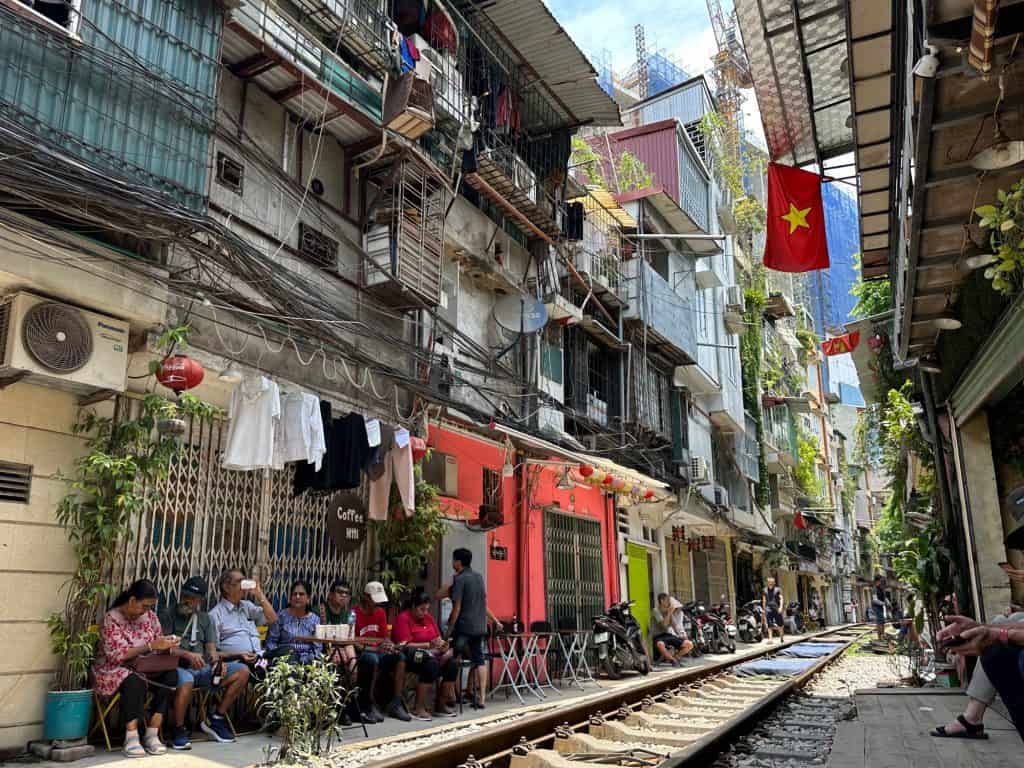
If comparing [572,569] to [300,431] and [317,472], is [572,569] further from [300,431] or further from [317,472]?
[300,431]

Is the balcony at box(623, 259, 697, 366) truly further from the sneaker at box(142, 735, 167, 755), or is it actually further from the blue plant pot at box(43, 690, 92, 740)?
the blue plant pot at box(43, 690, 92, 740)

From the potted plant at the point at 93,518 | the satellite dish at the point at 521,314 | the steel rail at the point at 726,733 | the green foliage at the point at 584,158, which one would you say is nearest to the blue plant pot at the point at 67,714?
the potted plant at the point at 93,518

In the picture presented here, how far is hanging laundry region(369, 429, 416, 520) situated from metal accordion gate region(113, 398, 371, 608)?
66cm

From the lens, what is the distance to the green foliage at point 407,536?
415 inches

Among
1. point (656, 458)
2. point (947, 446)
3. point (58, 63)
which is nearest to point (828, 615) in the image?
point (656, 458)

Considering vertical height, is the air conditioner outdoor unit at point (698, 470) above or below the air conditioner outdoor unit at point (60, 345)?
above

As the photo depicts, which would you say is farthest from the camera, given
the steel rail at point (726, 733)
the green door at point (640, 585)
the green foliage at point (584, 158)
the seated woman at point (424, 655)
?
the green foliage at point (584, 158)

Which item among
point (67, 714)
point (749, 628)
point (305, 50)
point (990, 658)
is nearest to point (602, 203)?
point (305, 50)

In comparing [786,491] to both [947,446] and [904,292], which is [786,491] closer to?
[947,446]

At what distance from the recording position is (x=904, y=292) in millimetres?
6988

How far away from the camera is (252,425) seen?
8.13 metres

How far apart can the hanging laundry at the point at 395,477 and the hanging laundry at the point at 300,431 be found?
1.41 m

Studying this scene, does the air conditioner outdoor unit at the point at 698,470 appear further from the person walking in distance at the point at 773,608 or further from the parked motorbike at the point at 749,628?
the person walking in distance at the point at 773,608

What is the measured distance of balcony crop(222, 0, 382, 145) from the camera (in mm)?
9148
